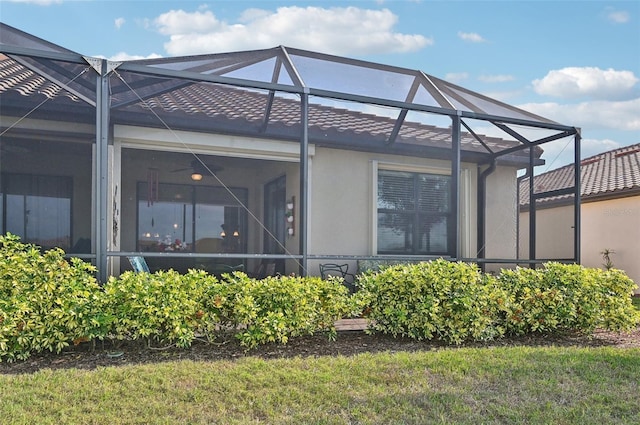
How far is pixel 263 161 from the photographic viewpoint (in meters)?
9.07

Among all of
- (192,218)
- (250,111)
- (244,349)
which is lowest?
(244,349)

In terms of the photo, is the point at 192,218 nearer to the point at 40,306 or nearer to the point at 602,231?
the point at 40,306

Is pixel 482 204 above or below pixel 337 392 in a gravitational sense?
above

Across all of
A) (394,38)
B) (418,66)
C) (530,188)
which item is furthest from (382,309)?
(394,38)

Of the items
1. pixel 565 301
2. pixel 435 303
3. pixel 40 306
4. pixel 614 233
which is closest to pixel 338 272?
pixel 435 303

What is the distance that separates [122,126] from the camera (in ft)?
25.3

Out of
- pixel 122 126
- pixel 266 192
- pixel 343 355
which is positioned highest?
pixel 122 126

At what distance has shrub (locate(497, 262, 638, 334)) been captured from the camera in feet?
19.1

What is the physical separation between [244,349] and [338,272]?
12.7 feet

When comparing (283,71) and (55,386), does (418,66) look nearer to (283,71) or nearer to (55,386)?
(283,71)

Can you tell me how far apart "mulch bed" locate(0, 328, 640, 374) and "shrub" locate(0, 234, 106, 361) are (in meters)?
0.18

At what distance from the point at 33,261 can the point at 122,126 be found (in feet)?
11.7

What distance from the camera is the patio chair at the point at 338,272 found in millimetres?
8438

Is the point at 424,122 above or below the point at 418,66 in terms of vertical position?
below
